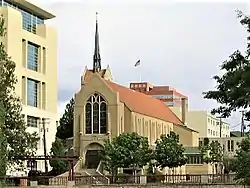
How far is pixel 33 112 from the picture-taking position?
10162cm

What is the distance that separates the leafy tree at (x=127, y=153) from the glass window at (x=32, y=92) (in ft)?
53.0

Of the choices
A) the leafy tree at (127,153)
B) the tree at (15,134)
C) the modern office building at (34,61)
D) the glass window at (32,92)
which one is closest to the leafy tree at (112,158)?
the leafy tree at (127,153)

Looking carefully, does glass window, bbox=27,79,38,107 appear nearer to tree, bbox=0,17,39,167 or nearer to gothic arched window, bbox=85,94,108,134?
gothic arched window, bbox=85,94,108,134

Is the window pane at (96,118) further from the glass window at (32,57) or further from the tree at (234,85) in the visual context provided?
the tree at (234,85)

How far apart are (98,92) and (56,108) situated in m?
7.24

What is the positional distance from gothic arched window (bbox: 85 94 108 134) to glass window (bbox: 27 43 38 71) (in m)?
10.1

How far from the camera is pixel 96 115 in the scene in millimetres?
108062

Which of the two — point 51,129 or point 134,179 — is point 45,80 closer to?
point 51,129

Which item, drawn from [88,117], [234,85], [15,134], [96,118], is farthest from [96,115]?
[234,85]

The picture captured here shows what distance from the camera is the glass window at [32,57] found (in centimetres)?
10350

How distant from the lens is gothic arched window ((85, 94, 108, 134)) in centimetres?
10700

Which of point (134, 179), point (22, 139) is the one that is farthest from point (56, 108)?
point (22, 139)

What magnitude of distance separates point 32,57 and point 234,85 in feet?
290

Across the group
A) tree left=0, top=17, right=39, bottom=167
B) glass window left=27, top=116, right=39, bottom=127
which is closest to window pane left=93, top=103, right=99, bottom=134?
glass window left=27, top=116, right=39, bottom=127
